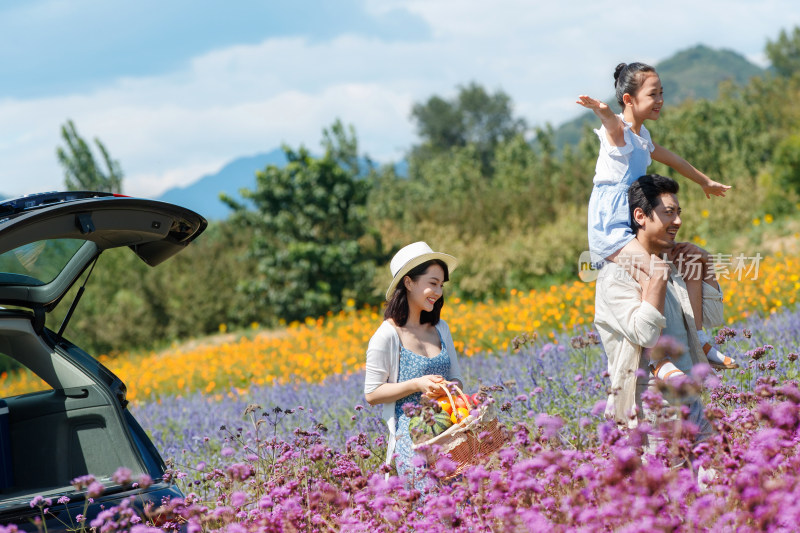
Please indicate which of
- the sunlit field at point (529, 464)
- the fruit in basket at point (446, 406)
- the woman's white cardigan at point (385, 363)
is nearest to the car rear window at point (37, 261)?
the sunlit field at point (529, 464)

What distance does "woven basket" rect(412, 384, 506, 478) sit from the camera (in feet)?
9.57

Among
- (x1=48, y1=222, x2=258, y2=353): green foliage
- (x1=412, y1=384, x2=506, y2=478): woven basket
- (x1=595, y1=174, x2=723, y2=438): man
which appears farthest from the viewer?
(x1=48, y1=222, x2=258, y2=353): green foliage

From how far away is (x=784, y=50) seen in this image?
74.3 metres

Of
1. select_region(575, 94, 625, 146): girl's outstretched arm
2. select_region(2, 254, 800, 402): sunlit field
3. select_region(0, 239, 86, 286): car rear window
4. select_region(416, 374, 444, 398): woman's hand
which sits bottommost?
select_region(2, 254, 800, 402): sunlit field

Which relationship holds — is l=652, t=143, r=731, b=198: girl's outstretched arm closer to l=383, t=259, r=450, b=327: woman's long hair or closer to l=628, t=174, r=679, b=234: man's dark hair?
l=628, t=174, r=679, b=234: man's dark hair

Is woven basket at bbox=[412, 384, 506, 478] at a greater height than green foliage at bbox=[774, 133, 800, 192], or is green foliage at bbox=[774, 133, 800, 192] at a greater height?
green foliage at bbox=[774, 133, 800, 192]

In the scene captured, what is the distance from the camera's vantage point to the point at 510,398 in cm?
443

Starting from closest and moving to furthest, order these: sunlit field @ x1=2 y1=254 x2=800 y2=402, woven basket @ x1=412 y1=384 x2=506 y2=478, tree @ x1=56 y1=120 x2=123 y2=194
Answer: woven basket @ x1=412 y1=384 x2=506 y2=478
sunlit field @ x1=2 y1=254 x2=800 y2=402
tree @ x1=56 y1=120 x2=123 y2=194

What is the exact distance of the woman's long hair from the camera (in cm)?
364

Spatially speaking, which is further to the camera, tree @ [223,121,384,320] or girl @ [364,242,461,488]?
tree @ [223,121,384,320]

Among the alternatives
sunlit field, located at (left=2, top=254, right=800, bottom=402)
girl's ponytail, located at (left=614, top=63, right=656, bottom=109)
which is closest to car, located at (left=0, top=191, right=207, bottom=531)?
girl's ponytail, located at (left=614, top=63, right=656, bottom=109)

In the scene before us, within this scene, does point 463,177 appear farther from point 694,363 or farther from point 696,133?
point 694,363

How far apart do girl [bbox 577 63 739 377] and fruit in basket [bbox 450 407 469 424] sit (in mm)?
898

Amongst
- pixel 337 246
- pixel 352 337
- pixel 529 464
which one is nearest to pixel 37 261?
pixel 529 464
